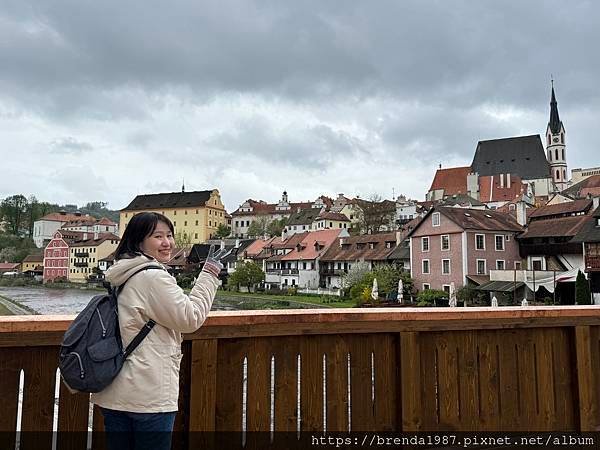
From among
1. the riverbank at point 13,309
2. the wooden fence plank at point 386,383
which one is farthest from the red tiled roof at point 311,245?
the wooden fence plank at point 386,383

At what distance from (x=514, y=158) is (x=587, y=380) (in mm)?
98350

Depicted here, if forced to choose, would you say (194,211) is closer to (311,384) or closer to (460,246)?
(460,246)

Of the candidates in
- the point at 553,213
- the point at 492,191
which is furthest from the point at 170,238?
the point at 492,191

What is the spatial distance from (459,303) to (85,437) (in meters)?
33.1

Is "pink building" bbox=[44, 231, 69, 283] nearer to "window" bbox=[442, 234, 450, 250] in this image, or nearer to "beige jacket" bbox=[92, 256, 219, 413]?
"window" bbox=[442, 234, 450, 250]

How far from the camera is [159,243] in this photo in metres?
2.07

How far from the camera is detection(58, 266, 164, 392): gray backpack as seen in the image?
177 cm

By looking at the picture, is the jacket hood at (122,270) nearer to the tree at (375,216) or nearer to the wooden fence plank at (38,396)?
the wooden fence plank at (38,396)

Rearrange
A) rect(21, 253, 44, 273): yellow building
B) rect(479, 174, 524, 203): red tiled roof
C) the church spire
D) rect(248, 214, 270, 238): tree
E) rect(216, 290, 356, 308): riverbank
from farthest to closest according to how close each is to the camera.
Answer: the church spire
rect(248, 214, 270, 238): tree
rect(479, 174, 524, 203): red tiled roof
rect(21, 253, 44, 273): yellow building
rect(216, 290, 356, 308): riverbank

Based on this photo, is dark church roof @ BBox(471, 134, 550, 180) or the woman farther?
dark church roof @ BBox(471, 134, 550, 180)

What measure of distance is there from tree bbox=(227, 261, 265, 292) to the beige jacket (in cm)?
5044

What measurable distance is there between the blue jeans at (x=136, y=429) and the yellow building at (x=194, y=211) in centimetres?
10055

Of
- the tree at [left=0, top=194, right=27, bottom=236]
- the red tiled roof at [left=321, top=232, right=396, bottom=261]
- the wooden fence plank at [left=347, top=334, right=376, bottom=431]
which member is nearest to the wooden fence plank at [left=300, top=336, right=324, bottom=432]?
the wooden fence plank at [left=347, top=334, right=376, bottom=431]

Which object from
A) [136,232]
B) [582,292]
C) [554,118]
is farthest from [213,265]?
[554,118]
